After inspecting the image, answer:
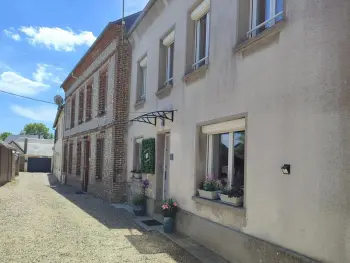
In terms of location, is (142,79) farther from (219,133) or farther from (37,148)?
(37,148)

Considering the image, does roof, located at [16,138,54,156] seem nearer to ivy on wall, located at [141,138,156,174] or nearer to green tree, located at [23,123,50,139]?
green tree, located at [23,123,50,139]

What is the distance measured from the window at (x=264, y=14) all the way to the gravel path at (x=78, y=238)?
13.1 feet

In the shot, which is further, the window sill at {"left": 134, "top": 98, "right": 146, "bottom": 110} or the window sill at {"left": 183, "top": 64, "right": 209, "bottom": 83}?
the window sill at {"left": 134, "top": 98, "right": 146, "bottom": 110}

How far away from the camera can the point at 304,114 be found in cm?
428

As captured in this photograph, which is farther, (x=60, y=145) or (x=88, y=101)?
(x=60, y=145)

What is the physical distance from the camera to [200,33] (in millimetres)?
7855

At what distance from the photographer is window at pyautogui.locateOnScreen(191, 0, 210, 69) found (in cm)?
754

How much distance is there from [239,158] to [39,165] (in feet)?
152

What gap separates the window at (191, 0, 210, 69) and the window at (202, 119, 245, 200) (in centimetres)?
172

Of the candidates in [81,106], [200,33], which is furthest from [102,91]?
[200,33]

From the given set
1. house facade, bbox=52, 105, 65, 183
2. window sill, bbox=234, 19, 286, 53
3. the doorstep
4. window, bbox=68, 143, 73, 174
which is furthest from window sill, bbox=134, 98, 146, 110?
house facade, bbox=52, 105, 65, 183

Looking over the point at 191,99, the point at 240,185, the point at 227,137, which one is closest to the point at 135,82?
the point at 191,99

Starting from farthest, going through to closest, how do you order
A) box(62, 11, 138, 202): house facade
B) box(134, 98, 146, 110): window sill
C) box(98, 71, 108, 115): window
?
box(98, 71, 108, 115): window → box(62, 11, 138, 202): house facade → box(134, 98, 146, 110): window sill

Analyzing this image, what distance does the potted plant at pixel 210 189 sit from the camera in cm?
648
